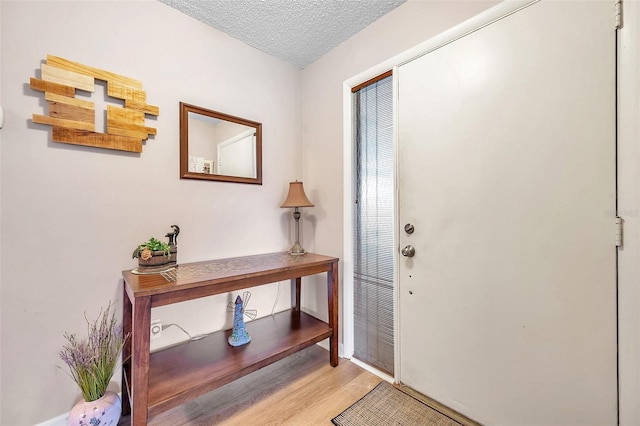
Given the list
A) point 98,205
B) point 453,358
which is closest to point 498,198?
point 453,358

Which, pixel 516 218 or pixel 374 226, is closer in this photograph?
pixel 516 218

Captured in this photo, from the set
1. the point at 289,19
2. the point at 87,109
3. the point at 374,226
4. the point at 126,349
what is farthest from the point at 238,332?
the point at 289,19

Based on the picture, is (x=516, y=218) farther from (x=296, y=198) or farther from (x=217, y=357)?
(x=217, y=357)

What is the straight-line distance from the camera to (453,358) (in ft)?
4.67

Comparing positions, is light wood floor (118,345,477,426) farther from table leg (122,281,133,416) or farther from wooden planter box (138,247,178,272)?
wooden planter box (138,247,178,272)

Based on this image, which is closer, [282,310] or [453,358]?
[453,358]

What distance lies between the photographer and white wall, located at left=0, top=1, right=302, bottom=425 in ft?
4.02

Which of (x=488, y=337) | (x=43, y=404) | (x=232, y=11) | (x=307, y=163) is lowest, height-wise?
(x=43, y=404)

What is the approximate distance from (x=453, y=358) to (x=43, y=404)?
2.13m

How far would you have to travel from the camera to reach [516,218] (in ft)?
3.98

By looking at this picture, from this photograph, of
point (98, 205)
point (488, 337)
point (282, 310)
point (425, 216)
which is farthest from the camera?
point (282, 310)

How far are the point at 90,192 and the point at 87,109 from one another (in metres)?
0.44

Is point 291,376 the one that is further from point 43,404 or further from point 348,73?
point 348,73

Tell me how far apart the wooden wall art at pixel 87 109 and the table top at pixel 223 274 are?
0.76 metres
